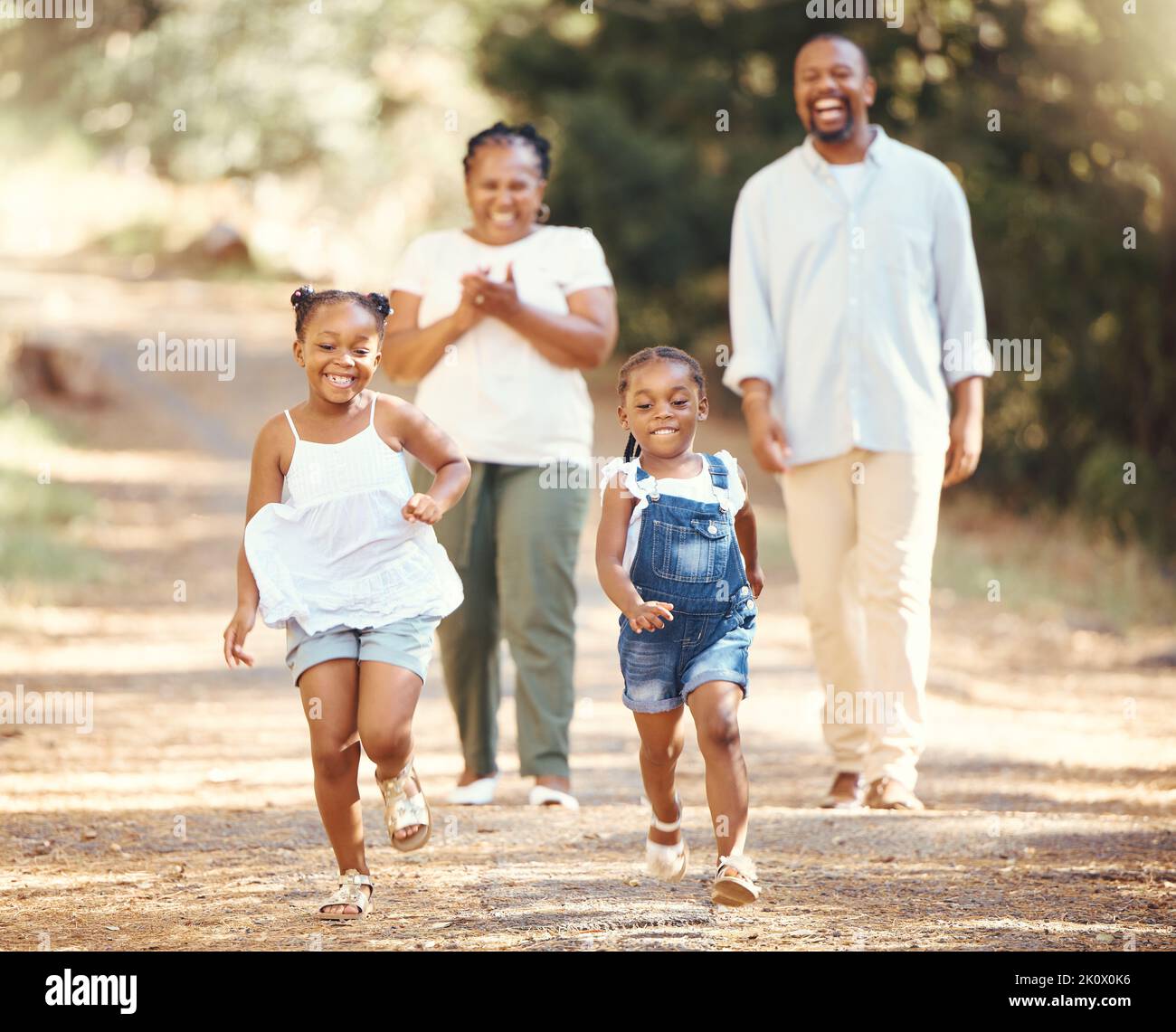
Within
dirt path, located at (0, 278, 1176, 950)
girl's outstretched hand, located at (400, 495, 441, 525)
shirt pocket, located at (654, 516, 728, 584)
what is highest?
girl's outstretched hand, located at (400, 495, 441, 525)

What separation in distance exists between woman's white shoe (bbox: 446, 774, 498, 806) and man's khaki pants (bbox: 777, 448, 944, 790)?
1.11m

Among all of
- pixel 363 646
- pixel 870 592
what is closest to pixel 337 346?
pixel 363 646

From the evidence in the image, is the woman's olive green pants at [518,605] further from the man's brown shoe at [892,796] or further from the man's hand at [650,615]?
the man's hand at [650,615]

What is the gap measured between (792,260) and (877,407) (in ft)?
1.87

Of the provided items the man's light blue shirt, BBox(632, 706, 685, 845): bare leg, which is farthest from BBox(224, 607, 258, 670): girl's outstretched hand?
the man's light blue shirt

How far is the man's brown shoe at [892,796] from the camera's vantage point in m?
5.15

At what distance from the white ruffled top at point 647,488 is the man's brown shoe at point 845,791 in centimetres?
163

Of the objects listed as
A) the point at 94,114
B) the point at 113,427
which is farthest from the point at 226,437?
the point at 94,114

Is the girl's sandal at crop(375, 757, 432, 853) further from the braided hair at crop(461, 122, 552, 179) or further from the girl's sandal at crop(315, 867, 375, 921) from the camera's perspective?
the braided hair at crop(461, 122, 552, 179)

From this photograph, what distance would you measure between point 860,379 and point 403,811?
2.22 metres

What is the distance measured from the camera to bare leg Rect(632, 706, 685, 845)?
13.2 ft

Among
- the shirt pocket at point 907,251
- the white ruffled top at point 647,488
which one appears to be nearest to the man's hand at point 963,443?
the shirt pocket at point 907,251

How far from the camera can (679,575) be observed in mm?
3971

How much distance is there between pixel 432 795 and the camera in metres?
5.65
